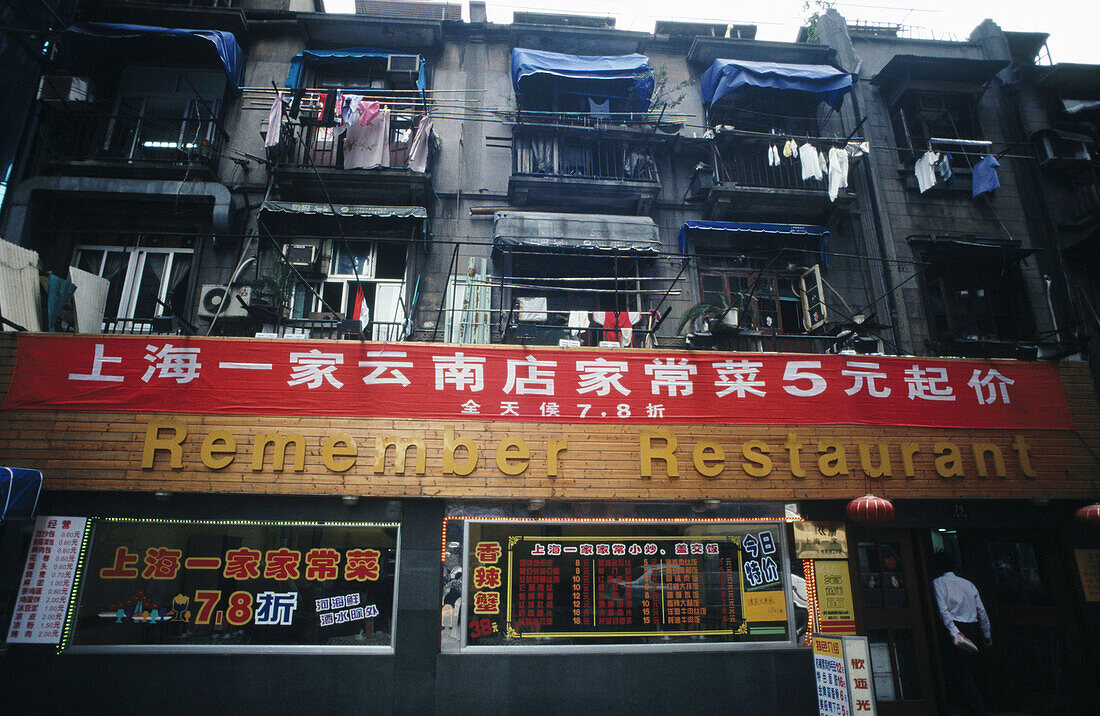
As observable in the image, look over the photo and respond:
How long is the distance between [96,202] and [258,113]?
3.30 m

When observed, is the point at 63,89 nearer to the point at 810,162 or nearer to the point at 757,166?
the point at 757,166

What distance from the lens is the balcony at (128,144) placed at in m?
9.85

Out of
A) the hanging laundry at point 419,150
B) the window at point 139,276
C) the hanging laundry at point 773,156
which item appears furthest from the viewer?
the hanging laundry at point 773,156

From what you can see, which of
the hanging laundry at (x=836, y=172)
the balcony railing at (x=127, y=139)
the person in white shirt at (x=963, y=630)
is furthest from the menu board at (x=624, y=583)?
the balcony railing at (x=127, y=139)

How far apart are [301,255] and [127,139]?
158 inches

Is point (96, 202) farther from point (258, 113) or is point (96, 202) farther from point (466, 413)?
point (466, 413)

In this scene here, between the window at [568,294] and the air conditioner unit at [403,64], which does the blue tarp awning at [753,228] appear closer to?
the window at [568,294]

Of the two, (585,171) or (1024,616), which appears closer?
(1024,616)

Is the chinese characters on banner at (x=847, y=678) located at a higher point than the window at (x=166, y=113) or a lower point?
lower

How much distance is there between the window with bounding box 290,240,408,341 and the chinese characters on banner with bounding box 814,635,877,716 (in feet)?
25.5

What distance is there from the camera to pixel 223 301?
930 centimetres

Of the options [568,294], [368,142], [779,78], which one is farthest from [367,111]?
[779,78]

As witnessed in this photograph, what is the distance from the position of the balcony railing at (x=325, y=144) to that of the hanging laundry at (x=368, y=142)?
108mm

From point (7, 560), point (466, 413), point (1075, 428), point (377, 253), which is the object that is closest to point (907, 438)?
point (1075, 428)
